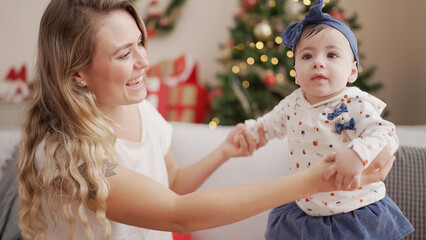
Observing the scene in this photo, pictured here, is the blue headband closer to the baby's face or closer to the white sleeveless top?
the baby's face

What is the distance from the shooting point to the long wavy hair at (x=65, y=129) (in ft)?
3.53

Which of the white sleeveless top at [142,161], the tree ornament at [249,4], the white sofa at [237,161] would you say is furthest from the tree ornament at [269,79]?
the white sleeveless top at [142,161]

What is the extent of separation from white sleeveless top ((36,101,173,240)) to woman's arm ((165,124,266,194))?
94 mm

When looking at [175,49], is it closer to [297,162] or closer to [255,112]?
[255,112]

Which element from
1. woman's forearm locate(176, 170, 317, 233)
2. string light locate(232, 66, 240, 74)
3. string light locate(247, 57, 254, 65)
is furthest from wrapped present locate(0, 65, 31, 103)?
woman's forearm locate(176, 170, 317, 233)

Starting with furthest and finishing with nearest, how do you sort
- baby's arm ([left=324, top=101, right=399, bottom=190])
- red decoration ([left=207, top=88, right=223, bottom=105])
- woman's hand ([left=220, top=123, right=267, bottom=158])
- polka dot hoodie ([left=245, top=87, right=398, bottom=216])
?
red decoration ([left=207, top=88, right=223, bottom=105]) < woman's hand ([left=220, top=123, right=267, bottom=158]) < polka dot hoodie ([left=245, top=87, right=398, bottom=216]) < baby's arm ([left=324, top=101, right=399, bottom=190])

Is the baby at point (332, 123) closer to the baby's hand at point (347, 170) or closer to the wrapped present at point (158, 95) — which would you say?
the baby's hand at point (347, 170)

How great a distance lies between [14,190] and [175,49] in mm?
2725

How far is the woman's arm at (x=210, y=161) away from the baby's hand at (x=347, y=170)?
425 millimetres

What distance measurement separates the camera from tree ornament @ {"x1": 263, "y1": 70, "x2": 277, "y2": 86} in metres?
2.90

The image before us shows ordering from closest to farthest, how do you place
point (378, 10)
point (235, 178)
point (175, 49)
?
point (235, 178), point (378, 10), point (175, 49)

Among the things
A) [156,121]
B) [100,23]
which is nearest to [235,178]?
[156,121]

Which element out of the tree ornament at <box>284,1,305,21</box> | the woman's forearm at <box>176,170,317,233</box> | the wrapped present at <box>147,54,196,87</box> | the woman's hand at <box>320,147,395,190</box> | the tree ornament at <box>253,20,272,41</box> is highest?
the tree ornament at <box>284,1,305,21</box>

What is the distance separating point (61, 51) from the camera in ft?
3.68
